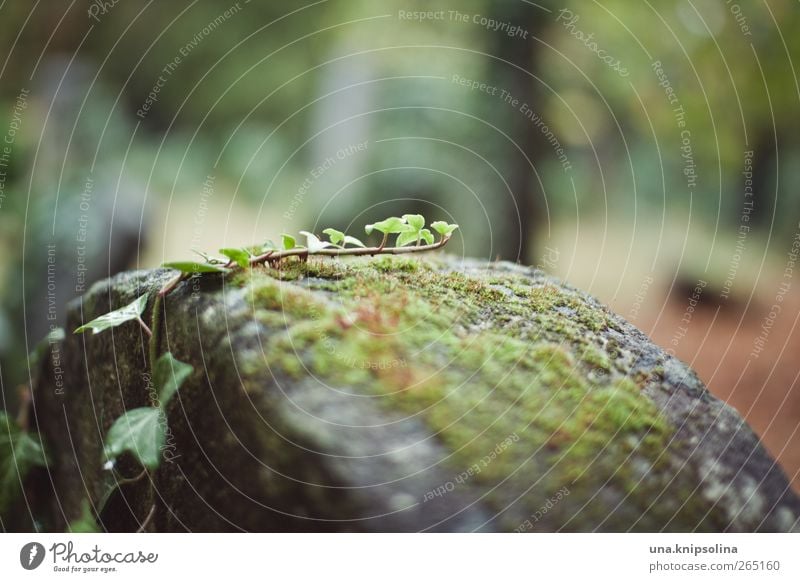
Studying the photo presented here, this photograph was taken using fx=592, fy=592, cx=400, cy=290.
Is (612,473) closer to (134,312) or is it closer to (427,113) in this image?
(134,312)

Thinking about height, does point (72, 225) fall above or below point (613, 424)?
above

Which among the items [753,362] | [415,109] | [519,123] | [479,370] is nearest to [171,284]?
[479,370]

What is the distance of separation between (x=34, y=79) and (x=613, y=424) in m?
3.17

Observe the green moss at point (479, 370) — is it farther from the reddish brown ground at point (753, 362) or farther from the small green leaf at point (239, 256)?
the reddish brown ground at point (753, 362)

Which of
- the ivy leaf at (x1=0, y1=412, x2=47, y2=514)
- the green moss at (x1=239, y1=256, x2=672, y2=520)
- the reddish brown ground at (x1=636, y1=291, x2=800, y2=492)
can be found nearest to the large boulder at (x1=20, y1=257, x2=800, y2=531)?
the green moss at (x1=239, y1=256, x2=672, y2=520)

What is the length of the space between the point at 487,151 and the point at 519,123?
0.21 metres

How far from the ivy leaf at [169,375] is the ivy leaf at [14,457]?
42 cm

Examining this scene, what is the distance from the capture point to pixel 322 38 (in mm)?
3561

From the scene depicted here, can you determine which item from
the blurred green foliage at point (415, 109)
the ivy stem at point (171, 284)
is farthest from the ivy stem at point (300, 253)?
the blurred green foliage at point (415, 109)

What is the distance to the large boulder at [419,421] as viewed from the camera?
56cm

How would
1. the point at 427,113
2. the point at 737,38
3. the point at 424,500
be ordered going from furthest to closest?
the point at 427,113 → the point at 737,38 → the point at 424,500

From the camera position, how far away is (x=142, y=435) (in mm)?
677
